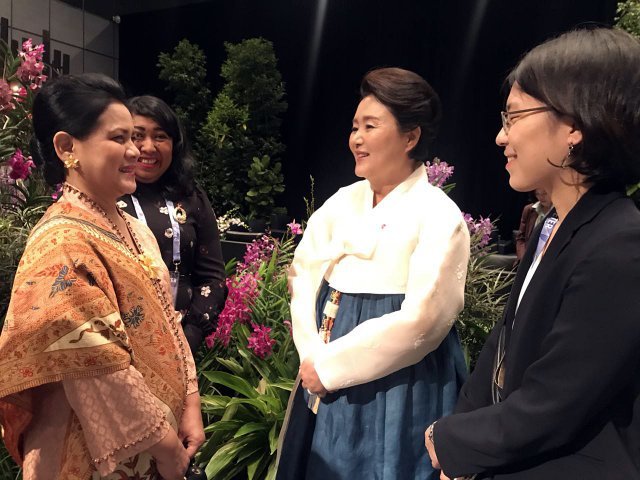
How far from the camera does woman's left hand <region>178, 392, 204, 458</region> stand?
4.44 feet

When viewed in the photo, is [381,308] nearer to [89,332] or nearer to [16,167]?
[89,332]

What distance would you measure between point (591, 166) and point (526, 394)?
37 cm

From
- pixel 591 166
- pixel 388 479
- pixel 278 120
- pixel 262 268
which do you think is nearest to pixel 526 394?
pixel 591 166

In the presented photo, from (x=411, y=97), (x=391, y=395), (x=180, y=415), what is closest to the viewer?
(x=180, y=415)

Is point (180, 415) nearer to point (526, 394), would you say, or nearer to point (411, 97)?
point (526, 394)

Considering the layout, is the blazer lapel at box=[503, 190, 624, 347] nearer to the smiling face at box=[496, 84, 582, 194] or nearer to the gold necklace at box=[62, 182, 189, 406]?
the smiling face at box=[496, 84, 582, 194]

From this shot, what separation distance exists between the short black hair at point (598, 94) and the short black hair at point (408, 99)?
0.75 metres

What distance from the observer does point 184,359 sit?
57.2 inches

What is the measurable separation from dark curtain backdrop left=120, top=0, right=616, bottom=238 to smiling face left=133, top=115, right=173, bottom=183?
364cm

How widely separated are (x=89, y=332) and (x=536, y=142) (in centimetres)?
86

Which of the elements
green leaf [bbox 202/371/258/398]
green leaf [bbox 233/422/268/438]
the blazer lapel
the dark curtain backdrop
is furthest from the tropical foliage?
the dark curtain backdrop

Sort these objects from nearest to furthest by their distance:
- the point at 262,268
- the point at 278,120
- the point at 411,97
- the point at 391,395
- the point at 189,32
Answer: the point at 391,395, the point at 411,97, the point at 262,268, the point at 278,120, the point at 189,32

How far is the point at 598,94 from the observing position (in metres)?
0.88

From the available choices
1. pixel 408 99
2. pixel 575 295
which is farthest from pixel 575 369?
pixel 408 99
